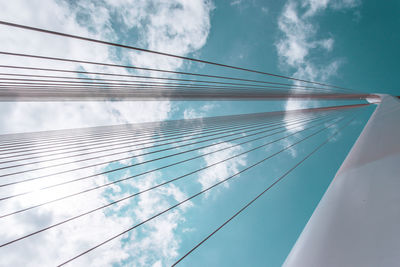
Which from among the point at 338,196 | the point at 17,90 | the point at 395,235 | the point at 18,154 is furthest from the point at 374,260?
the point at 17,90

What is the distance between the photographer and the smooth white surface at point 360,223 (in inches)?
31.3

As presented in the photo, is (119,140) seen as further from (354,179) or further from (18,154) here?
(354,179)

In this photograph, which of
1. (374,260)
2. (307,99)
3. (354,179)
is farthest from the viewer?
(307,99)

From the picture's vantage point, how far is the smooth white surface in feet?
2.61

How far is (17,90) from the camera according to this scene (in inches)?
215

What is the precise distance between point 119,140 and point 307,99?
32.4 ft

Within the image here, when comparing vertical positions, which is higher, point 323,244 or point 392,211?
point 392,211

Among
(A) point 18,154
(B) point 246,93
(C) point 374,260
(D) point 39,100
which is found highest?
(B) point 246,93

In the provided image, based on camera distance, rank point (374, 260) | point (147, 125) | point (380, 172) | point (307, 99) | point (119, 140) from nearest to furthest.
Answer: point (374, 260) → point (380, 172) → point (119, 140) → point (147, 125) → point (307, 99)

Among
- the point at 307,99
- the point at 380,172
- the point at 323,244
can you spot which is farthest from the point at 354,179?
the point at 307,99

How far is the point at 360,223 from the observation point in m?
0.99

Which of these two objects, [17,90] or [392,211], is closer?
[392,211]

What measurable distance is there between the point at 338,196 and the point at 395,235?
0.63 metres

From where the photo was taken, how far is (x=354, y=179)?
4.92ft
